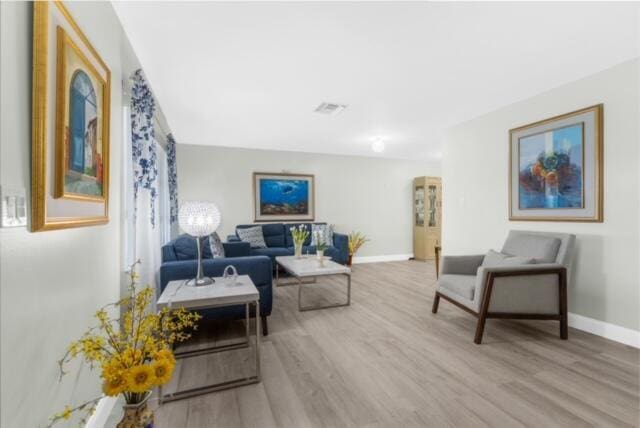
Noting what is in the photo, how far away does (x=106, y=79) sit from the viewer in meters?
1.56

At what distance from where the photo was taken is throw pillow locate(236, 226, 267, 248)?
5094mm

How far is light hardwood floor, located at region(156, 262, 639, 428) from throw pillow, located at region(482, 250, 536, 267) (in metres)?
0.61

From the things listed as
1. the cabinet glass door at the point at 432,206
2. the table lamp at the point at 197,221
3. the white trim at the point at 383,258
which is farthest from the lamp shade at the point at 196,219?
the cabinet glass door at the point at 432,206

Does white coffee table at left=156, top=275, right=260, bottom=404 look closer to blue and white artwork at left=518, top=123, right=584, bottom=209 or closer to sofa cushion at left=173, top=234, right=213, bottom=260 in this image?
sofa cushion at left=173, top=234, right=213, bottom=260

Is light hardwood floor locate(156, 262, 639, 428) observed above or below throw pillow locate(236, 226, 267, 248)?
below

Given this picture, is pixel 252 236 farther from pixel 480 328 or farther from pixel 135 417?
pixel 135 417

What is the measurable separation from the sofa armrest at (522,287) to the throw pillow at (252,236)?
3.60m

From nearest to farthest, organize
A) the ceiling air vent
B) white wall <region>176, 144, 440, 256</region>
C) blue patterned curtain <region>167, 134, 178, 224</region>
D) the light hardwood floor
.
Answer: the light hardwood floor → the ceiling air vent → blue patterned curtain <region>167, 134, 178, 224</region> → white wall <region>176, 144, 440, 256</region>

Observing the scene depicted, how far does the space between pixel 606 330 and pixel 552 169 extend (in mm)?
1546

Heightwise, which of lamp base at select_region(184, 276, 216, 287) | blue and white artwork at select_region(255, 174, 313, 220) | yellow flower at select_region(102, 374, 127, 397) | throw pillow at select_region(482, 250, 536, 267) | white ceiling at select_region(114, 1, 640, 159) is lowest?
yellow flower at select_region(102, 374, 127, 397)

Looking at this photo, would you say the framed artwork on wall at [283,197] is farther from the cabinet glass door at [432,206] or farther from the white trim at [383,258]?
the cabinet glass door at [432,206]

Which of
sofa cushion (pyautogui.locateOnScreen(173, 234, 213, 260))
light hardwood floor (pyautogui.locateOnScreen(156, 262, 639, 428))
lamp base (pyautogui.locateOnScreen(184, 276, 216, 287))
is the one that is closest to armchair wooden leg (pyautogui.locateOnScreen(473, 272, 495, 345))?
light hardwood floor (pyautogui.locateOnScreen(156, 262, 639, 428))

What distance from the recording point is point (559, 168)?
2.89 metres

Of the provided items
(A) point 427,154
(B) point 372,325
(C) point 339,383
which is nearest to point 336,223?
(A) point 427,154
